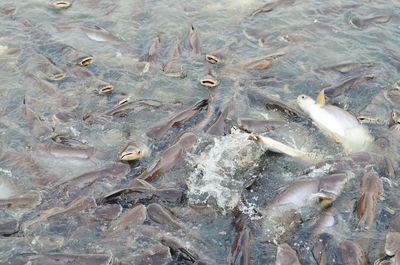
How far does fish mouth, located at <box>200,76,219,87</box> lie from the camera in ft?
26.4

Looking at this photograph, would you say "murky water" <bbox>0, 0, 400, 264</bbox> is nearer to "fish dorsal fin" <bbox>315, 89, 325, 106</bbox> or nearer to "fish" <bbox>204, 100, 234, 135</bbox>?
"fish" <bbox>204, 100, 234, 135</bbox>

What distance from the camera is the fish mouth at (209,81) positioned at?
805cm

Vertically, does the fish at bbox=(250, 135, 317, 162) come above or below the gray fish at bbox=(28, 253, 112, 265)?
below

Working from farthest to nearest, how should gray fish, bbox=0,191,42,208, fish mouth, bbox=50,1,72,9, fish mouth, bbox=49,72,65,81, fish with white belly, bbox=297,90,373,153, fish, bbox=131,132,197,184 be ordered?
1. fish mouth, bbox=50,1,72,9
2. fish mouth, bbox=49,72,65,81
3. fish with white belly, bbox=297,90,373,153
4. fish, bbox=131,132,197,184
5. gray fish, bbox=0,191,42,208

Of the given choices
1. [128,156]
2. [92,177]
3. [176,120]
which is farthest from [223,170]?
[92,177]

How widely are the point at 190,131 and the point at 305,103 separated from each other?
6.05 ft

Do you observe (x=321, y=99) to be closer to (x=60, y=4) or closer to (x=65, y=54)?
(x=65, y=54)

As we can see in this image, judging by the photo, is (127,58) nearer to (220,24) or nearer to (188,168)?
(220,24)

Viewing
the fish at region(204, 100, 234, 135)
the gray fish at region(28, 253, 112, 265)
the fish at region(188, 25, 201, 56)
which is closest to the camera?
the gray fish at region(28, 253, 112, 265)

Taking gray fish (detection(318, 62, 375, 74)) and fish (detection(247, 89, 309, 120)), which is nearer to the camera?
fish (detection(247, 89, 309, 120))

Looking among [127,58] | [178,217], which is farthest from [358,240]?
[127,58]

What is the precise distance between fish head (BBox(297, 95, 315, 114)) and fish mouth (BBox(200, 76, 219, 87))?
1.40 m

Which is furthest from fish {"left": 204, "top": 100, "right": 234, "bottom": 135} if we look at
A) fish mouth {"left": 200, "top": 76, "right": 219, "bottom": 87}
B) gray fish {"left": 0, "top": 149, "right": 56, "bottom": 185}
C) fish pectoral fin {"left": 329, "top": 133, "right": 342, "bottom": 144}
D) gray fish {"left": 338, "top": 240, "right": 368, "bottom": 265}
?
gray fish {"left": 338, "top": 240, "right": 368, "bottom": 265}

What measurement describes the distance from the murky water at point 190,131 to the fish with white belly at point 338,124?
174mm
